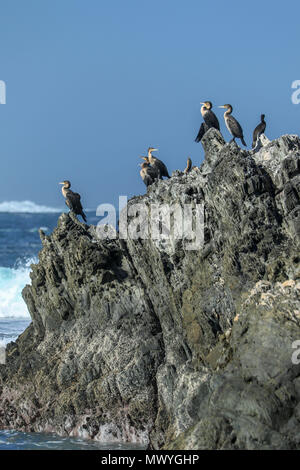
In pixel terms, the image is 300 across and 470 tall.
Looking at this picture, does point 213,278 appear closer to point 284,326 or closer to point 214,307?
point 214,307

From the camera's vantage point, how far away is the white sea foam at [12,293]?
26266 mm

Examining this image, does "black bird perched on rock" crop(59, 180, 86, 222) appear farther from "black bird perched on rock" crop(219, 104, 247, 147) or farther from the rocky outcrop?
"black bird perched on rock" crop(219, 104, 247, 147)

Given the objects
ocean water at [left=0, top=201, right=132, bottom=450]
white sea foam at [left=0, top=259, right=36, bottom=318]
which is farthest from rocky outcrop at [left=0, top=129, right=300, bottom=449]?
white sea foam at [left=0, top=259, right=36, bottom=318]

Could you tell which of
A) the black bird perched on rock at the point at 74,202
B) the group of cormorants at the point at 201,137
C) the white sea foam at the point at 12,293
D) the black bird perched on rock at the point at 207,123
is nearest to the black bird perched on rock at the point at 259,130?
the group of cormorants at the point at 201,137

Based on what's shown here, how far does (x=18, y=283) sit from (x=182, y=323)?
19.9 meters

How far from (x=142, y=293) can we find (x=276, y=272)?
3.16 meters

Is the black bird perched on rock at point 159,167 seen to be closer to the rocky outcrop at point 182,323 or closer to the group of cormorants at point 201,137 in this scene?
the group of cormorants at point 201,137

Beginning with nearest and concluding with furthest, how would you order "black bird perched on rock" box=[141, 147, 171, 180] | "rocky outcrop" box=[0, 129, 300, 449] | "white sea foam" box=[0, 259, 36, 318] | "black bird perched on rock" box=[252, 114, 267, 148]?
"rocky outcrop" box=[0, 129, 300, 449]
"black bird perched on rock" box=[252, 114, 267, 148]
"black bird perched on rock" box=[141, 147, 171, 180]
"white sea foam" box=[0, 259, 36, 318]

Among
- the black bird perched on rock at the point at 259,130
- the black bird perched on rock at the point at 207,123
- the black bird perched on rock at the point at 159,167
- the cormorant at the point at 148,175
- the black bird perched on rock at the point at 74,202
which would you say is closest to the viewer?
the black bird perched on rock at the point at 259,130

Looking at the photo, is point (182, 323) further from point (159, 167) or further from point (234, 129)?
point (159, 167)

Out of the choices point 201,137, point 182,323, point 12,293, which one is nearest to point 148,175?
point 201,137

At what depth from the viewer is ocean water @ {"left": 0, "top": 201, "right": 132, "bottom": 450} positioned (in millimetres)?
12523

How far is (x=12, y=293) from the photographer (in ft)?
95.3

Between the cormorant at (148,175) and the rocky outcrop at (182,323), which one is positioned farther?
the cormorant at (148,175)
